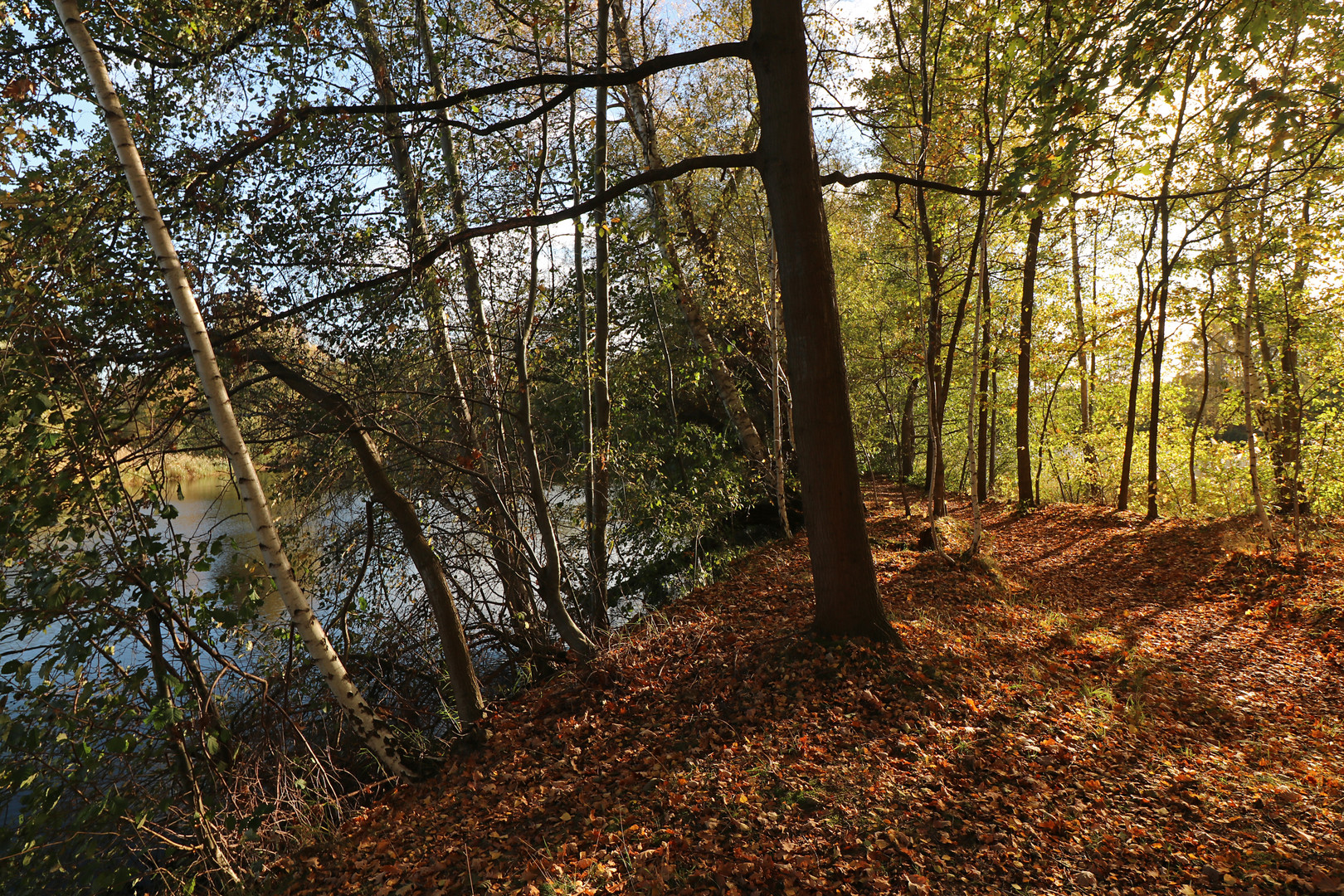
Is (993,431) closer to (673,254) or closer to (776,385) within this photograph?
(776,385)

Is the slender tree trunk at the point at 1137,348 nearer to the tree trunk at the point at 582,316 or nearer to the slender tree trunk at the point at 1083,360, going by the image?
the slender tree trunk at the point at 1083,360

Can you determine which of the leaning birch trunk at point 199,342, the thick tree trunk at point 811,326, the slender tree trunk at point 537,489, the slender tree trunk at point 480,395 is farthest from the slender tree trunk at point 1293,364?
the leaning birch trunk at point 199,342

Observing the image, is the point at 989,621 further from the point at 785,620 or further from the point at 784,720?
the point at 784,720

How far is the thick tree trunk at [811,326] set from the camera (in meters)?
4.87

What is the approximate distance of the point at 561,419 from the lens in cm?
981

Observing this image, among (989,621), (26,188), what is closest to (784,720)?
(989,621)

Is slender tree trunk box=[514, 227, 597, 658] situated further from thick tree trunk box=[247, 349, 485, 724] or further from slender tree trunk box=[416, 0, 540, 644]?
thick tree trunk box=[247, 349, 485, 724]

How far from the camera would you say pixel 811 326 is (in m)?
5.00

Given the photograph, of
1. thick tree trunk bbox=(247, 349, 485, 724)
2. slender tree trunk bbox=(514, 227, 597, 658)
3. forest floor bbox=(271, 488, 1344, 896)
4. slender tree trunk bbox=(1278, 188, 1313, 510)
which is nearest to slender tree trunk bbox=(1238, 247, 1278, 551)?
slender tree trunk bbox=(1278, 188, 1313, 510)

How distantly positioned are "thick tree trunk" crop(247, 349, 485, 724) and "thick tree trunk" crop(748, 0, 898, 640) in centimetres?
329

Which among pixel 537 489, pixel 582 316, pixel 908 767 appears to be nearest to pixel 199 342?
pixel 537 489

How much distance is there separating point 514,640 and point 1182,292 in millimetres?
13839

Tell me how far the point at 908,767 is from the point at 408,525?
424 centimetres

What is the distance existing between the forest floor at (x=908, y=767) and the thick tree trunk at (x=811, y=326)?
1.82 ft
